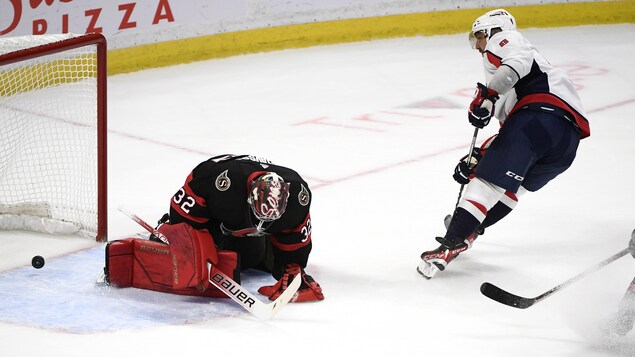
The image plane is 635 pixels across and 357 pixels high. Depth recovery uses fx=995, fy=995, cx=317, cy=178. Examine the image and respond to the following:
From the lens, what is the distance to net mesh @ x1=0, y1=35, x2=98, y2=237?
13.6 feet

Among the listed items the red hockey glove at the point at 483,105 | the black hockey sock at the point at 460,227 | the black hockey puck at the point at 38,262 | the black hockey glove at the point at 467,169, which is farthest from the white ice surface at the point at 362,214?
the red hockey glove at the point at 483,105

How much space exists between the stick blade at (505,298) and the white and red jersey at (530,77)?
767mm

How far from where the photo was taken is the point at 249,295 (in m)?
3.13

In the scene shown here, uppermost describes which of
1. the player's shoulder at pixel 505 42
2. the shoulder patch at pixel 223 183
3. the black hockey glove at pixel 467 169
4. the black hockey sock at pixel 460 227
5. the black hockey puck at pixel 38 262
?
the player's shoulder at pixel 505 42

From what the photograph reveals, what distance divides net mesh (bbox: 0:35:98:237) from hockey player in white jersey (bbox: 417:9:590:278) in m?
1.50

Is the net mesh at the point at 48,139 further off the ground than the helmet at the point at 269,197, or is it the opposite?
the helmet at the point at 269,197

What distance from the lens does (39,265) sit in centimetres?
351

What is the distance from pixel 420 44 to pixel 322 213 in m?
3.79

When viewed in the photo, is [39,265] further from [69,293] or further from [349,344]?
[349,344]

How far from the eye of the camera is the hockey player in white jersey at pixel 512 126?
3449mm

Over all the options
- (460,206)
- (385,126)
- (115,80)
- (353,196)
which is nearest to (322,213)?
(353,196)

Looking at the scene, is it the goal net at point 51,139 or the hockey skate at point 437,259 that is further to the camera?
the goal net at point 51,139

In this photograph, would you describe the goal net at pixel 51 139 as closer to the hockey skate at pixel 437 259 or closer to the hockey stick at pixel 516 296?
the hockey skate at pixel 437 259

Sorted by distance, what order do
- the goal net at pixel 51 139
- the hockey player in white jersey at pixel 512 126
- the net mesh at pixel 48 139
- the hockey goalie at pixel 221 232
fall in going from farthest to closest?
1. the net mesh at pixel 48 139
2. the goal net at pixel 51 139
3. the hockey player in white jersey at pixel 512 126
4. the hockey goalie at pixel 221 232
